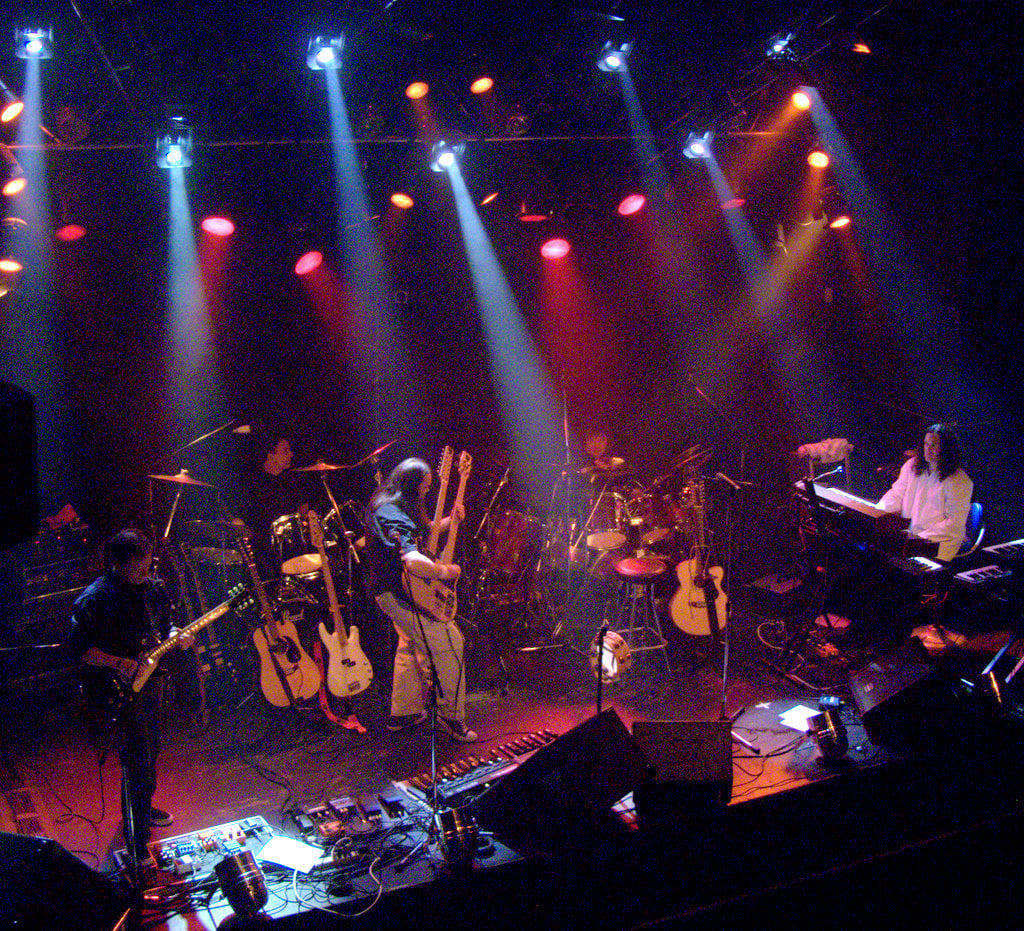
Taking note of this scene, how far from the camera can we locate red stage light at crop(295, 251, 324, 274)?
692 cm

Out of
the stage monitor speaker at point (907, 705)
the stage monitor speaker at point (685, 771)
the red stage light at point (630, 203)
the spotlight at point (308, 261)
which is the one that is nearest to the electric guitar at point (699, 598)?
the stage monitor speaker at point (907, 705)

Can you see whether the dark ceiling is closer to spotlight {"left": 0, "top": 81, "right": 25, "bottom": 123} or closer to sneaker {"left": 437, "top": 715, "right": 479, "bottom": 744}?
spotlight {"left": 0, "top": 81, "right": 25, "bottom": 123}

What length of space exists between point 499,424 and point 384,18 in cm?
449

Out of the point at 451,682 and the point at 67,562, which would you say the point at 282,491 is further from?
the point at 451,682

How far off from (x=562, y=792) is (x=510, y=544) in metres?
3.30

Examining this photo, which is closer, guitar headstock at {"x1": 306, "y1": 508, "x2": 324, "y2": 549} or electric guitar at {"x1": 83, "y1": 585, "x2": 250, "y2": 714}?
electric guitar at {"x1": 83, "y1": 585, "x2": 250, "y2": 714}

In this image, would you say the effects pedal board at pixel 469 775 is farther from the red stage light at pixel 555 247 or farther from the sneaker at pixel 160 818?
the red stage light at pixel 555 247

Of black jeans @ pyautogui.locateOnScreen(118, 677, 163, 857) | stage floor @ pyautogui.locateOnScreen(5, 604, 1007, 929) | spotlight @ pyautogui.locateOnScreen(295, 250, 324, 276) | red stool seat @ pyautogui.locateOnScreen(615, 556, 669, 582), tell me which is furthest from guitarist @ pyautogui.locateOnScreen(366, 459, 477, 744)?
spotlight @ pyautogui.locateOnScreen(295, 250, 324, 276)

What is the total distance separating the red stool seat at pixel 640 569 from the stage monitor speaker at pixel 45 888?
421 centimetres

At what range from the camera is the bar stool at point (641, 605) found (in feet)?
20.1

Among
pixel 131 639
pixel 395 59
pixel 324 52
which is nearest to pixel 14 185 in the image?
pixel 324 52

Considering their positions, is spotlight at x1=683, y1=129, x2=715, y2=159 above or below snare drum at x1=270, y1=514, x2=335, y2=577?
above

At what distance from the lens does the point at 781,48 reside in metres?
5.68

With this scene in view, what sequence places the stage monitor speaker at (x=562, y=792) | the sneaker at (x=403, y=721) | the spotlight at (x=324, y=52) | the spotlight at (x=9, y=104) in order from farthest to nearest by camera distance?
the sneaker at (x=403, y=721)
the spotlight at (x=324, y=52)
the spotlight at (x=9, y=104)
the stage monitor speaker at (x=562, y=792)
